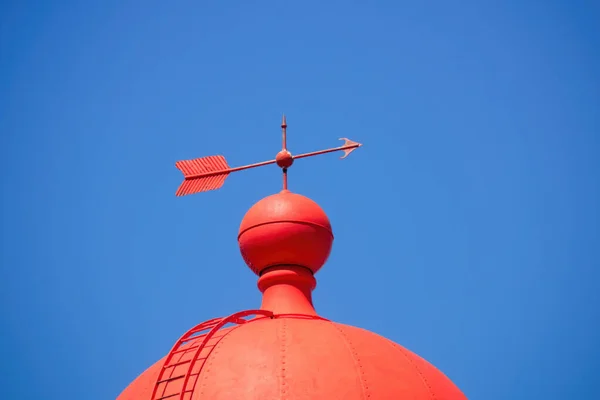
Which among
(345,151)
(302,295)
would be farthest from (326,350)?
(345,151)

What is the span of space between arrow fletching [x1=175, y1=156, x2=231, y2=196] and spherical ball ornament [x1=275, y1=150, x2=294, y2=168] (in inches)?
38.1

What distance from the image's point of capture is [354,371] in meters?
14.8

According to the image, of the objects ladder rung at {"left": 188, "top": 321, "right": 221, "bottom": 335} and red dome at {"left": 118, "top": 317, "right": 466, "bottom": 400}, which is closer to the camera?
red dome at {"left": 118, "top": 317, "right": 466, "bottom": 400}

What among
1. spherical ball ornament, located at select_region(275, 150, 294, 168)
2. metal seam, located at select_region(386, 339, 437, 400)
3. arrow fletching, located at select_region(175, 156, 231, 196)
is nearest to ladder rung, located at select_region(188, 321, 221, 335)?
metal seam, located at select_region(386, 339, 437, 400)

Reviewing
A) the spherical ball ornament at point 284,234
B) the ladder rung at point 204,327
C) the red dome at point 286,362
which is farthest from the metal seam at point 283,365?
the spherical ball ornament at point 284,234

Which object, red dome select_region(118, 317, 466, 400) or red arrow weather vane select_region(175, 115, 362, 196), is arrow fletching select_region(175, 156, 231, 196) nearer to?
red arrow weather vane select_region(175, 115, 362, 196)

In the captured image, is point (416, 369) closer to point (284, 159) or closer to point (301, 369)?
point (301, 369)

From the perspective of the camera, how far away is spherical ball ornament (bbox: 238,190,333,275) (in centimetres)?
1789

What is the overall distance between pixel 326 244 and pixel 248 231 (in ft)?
4.49

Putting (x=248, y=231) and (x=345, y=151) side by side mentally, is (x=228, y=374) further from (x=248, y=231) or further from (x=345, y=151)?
(x=345, y=151)

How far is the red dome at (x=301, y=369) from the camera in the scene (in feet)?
47.1

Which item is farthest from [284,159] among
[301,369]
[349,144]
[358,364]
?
[301,369]

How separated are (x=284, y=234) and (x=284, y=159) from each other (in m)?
1.58

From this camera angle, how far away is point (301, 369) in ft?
47.8
